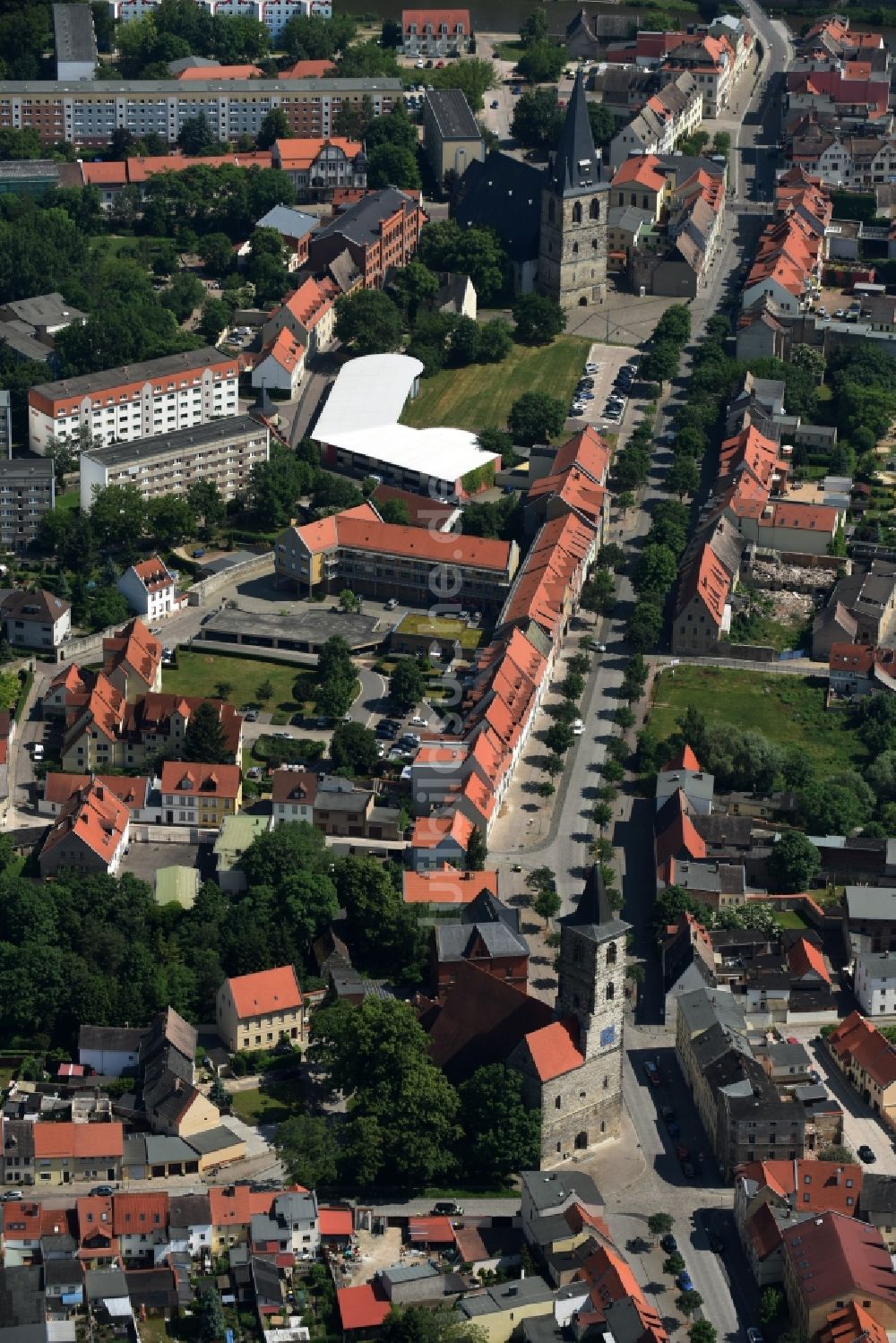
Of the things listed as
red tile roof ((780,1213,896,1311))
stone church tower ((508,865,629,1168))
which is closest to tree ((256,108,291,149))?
stone church tower ((508,865,629,1168))

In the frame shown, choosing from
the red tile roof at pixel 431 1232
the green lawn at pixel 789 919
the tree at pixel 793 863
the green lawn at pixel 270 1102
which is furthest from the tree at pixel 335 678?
the red tile roof at pixel 431 1232

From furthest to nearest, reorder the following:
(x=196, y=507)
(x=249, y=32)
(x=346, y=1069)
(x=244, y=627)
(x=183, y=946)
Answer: (x=249, y=32), (x=196, y=507), (x=244, y=627), (x=183, y=946), (x=346, y=1069)

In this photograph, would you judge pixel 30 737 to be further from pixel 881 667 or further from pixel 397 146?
pixel 397 146

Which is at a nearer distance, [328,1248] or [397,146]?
[328,1248]

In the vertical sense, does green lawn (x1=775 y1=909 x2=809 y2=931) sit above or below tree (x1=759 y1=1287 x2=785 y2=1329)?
below

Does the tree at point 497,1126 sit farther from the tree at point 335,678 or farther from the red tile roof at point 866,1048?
the tree at point 335,678

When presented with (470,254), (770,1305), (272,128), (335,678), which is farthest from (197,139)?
(770,1305)

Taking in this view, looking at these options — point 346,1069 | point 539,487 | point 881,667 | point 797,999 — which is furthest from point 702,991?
point 539,487

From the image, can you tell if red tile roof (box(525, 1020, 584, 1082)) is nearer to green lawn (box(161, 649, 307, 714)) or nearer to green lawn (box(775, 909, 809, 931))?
green lawn (box(775, 909, 809, 931))
